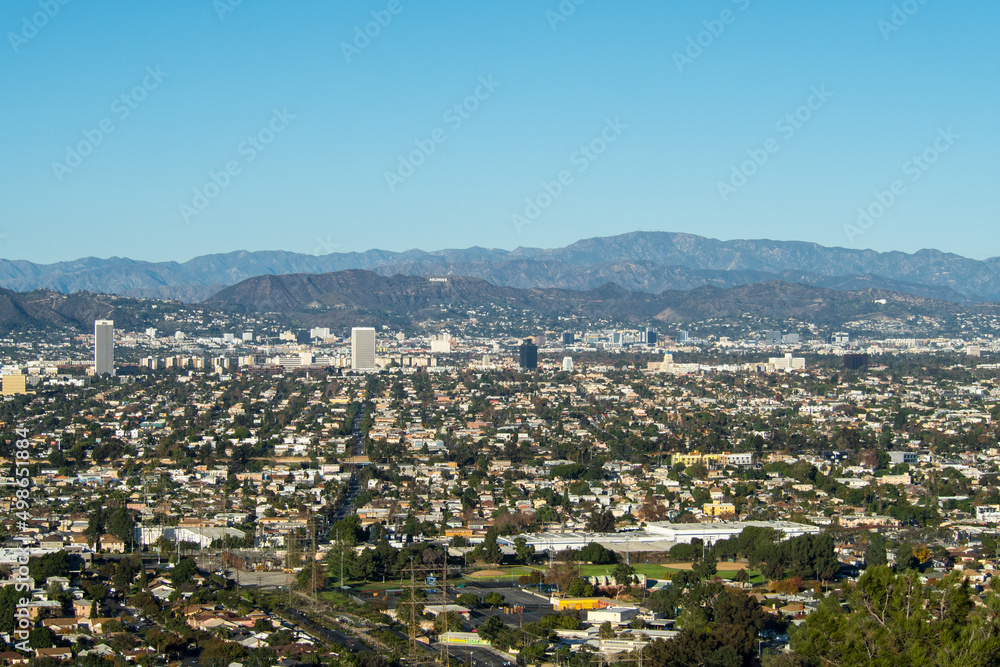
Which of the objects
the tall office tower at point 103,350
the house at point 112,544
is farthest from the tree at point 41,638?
the tall office tower at point 103,350

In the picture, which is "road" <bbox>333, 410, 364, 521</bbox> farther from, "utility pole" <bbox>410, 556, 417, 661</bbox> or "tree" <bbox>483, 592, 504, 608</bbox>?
"utility pole" <bbox>410, 556, 417, 661</bbox>

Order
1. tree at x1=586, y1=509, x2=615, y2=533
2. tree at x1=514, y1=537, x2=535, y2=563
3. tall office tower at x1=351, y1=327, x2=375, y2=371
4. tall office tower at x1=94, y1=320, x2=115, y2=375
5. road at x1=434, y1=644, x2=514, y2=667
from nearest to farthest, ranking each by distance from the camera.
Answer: road at x1=434, y1=644, x2=514, y2=667
tree at x1=514, y1=537, x2=535, y2=563
tree at x1=586, y1=509, x2=615, y2=533
tall office tower at x1=94, y1=320, x2=115, y2=375
tall office tower at x1=351, y1=327, x2=375, y2=371

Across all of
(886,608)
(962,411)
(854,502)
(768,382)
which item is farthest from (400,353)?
(886,608)

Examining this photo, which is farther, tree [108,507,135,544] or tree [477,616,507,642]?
tree [108,507,135,544]

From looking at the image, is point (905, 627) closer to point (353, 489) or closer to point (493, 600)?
point (493, 600)

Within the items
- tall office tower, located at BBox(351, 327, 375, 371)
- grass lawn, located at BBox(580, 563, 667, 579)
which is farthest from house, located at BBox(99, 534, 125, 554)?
tall office tower, located at BBox(351, 327, 375, 371)

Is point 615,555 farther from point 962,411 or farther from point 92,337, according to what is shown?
point 92,337
